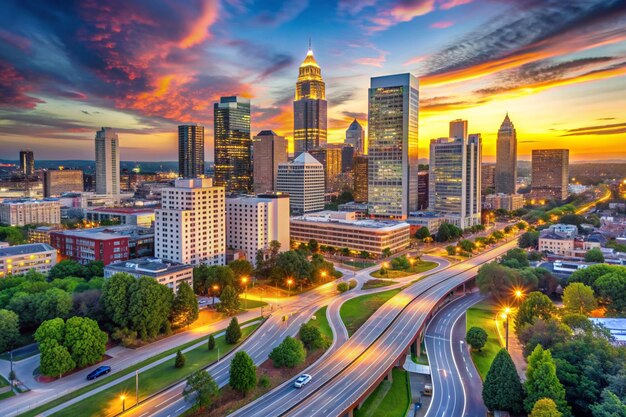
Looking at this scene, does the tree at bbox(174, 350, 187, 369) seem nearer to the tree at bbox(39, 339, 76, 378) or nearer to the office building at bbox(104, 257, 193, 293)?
the tree at bbox(39, 339, 76, 378)

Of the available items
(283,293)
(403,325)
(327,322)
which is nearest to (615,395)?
(403,325)

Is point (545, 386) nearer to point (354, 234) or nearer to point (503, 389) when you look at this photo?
point (503, 389)

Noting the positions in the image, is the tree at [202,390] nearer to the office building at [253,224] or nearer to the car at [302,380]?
the car at [302,380]

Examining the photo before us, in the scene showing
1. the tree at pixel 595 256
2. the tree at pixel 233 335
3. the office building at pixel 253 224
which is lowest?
the tree at pixel 233 335

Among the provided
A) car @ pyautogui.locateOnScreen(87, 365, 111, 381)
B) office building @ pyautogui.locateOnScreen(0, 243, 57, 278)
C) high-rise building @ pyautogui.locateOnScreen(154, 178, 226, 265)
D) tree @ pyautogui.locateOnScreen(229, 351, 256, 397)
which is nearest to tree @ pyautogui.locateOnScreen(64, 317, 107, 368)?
car @ pyautogui.locateOnScreen(87, 365, 111, 381)

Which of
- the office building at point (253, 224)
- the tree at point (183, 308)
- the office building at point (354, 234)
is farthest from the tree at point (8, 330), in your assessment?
the office building at point (354, 234)
